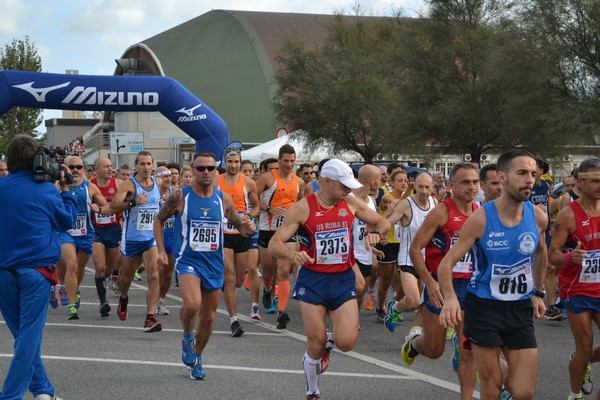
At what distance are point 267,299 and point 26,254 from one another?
22.9ft

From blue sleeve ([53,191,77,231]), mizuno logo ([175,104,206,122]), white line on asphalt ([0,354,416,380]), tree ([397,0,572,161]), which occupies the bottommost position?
white line on asphalt ([0,354,416,380])

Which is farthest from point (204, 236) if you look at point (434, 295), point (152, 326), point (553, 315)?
point (553, 315)

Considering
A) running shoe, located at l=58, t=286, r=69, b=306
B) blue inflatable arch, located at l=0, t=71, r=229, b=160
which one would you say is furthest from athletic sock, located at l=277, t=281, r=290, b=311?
blue inflatable arch, located at l=0, t=71, r=229, b=160

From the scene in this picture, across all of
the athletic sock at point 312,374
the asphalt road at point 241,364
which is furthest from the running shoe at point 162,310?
the athletic sock at point 312,374

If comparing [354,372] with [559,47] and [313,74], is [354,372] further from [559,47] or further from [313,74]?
[313,74]

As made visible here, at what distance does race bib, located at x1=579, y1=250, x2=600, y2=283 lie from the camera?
296 inches

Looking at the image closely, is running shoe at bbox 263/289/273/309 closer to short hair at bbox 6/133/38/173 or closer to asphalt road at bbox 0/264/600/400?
asphalt road at bbox 0/264/600/400

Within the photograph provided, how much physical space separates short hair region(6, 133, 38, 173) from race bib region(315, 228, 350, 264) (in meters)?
2.27

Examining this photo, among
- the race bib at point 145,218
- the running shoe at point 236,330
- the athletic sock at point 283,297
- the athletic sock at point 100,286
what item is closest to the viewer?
the running shoe at point 236,330

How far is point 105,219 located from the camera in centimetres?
1391

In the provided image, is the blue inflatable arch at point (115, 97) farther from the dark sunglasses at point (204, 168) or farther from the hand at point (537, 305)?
the hand at point (537, 305)

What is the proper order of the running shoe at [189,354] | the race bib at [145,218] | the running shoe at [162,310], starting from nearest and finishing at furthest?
the running shoe at [189,354]
the race bib at [145,218]
the running shoe at [162,310]

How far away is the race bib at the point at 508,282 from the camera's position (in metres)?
6.27

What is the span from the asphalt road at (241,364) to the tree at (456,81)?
1446 inches
